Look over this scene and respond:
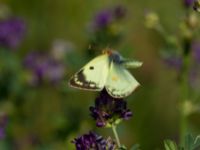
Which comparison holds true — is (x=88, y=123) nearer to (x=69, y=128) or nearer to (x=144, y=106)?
(x=69, y=128)

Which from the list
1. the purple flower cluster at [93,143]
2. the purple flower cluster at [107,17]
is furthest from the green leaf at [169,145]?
the purple flower cluster at [107,17]

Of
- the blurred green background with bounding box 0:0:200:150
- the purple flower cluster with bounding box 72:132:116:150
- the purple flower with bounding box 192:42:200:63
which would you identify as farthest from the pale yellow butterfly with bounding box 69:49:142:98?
the purple flower with bounding box 192:42:200:63

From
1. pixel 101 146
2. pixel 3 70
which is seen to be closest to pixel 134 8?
pixel 3 70

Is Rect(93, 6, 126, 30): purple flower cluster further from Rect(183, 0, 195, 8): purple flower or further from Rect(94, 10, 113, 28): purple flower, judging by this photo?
Rect(183, 0, 195, 8): purple flower

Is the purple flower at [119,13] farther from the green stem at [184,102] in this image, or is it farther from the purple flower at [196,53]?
the green stem at [184,102]

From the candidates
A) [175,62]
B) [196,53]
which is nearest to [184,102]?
[175,62]
